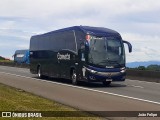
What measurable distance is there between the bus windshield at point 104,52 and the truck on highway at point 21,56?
55.3 metres

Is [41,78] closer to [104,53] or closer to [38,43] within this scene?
[38,43]

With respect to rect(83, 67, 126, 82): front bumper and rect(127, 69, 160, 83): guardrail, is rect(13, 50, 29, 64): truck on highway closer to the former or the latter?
rect(127, 69, 160, 83): guardrail

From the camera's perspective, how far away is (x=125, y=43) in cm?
2647

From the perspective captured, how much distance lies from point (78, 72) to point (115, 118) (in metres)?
13.0

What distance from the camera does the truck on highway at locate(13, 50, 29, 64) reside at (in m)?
81.2

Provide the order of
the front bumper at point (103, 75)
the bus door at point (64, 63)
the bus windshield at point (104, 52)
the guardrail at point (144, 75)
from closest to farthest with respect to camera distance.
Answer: the front bumper at point (103, 75) → the bus windshield at point (104, 52) → the bus door at point (64, 63) → the guardrail at point (144, 75)

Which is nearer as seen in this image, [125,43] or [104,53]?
[104,53]

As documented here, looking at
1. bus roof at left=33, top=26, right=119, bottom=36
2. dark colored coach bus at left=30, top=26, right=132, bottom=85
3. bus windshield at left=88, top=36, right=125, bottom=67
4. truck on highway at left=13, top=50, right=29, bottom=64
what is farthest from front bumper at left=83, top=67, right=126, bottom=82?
truck on highway at left=13, top=50, right=29, bottom=64

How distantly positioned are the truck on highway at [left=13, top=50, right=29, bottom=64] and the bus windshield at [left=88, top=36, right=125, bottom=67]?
55304 mm

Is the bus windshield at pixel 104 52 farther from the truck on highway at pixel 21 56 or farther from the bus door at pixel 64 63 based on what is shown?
the truck on highway at pixel 21 56

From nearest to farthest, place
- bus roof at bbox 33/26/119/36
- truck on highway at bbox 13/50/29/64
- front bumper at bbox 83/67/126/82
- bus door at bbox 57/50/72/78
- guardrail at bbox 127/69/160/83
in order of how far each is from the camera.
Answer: front bumper at bbox 83/67/126/82 < bus roof at bbox 33/26/119/36 < bus door at bbox 57/50/72/78 < guardrail at bbox 127/69/160/83 < truck on highway at bbox 13/50/29/64

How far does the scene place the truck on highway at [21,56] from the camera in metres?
81.2

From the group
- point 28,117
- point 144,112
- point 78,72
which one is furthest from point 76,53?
point 28,117

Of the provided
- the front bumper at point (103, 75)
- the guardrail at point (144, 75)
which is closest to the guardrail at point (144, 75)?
the guardrail at point (144, 75)
